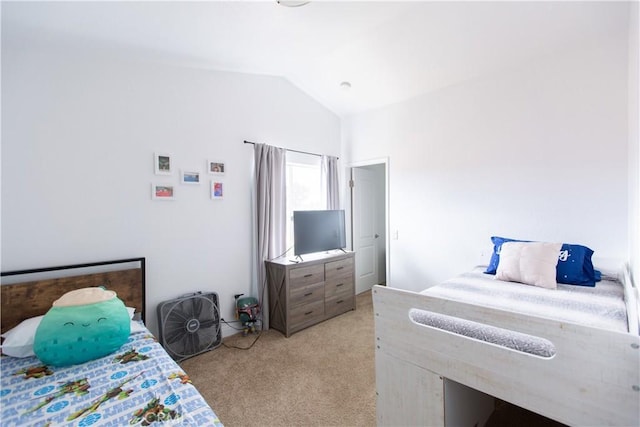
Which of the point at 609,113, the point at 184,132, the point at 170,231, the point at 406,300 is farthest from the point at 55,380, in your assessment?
the point at 609,113

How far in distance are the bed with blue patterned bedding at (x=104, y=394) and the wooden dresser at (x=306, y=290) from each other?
1.46 m

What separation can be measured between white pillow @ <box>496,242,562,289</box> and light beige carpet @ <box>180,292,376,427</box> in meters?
1.35

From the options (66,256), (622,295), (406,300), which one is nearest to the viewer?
(406,300)

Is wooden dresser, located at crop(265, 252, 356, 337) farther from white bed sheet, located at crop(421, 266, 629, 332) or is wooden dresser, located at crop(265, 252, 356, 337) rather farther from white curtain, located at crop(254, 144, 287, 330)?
white bed sheet, located at crop(421, 266, 629, 332)

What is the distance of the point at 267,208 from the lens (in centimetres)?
321

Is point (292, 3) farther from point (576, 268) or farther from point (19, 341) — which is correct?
point (576, 268)

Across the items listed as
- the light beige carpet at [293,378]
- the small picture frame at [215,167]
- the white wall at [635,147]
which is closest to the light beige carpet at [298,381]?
the light beige carpet at [293,378]

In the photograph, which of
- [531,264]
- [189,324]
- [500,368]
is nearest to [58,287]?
[189,324]

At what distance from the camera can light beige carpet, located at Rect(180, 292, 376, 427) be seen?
6.06 ft

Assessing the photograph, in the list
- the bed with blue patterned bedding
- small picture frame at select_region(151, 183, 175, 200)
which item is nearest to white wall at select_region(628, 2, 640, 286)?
the bed with blue patterned bedding

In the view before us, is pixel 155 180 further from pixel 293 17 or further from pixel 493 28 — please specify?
pixel 493 28

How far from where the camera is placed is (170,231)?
2.64 meters

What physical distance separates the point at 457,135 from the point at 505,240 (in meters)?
1.27

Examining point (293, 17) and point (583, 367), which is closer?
point (583, 367)
